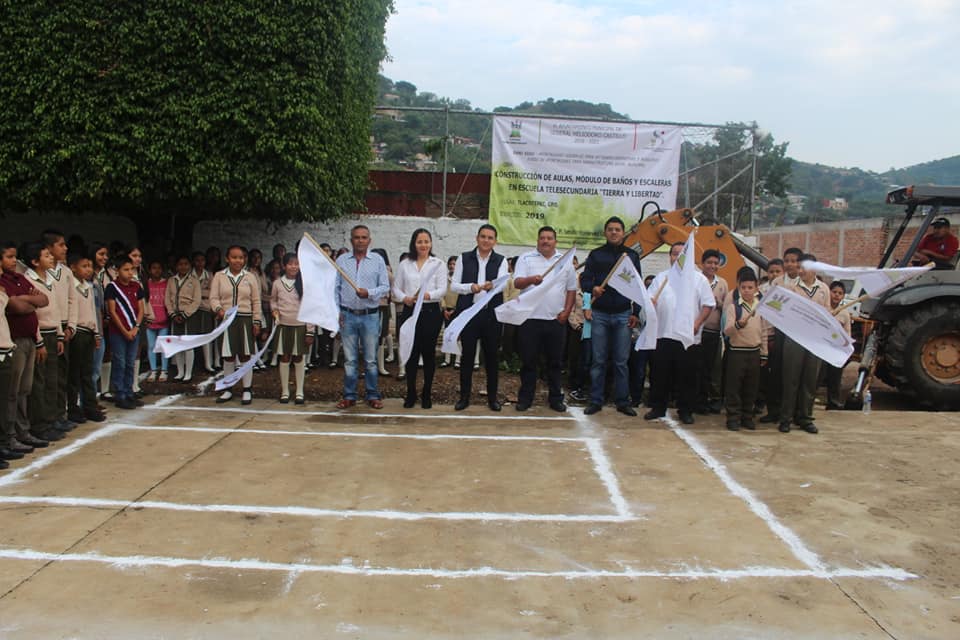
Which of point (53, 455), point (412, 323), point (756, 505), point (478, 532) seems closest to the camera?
point (478, 532)

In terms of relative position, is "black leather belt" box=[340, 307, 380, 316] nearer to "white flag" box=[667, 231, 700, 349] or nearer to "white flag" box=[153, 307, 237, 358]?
"white flag" box=[153, 307, 237, 358]

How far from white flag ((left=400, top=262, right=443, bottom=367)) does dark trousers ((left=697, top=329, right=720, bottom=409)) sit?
117 inches

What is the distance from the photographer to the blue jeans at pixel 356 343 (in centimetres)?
767

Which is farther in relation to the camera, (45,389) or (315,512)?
(45,389)

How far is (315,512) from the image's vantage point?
4.84 metres

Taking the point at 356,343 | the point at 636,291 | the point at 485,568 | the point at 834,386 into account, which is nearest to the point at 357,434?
the point at 356,343

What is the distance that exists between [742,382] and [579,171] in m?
5.41

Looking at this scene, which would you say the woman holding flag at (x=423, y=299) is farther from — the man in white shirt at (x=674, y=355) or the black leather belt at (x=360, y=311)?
the man in white shirt at (x=674, y=355)

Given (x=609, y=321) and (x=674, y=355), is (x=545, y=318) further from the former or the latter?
(x=674, y=355)

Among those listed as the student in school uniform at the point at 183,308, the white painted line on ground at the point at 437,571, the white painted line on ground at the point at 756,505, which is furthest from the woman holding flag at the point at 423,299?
the white painted line on ground at the point at 437,571

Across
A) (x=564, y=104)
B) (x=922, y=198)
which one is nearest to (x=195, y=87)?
(x=922, y=198)

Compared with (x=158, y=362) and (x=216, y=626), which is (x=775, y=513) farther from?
(x=158, y=362)

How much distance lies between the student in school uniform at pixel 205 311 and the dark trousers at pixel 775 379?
6.63 m

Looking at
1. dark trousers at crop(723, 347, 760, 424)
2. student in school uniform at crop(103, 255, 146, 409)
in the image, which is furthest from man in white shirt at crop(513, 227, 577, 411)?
Answer: student in school uniform at crop(103, 255, 146, 409)
